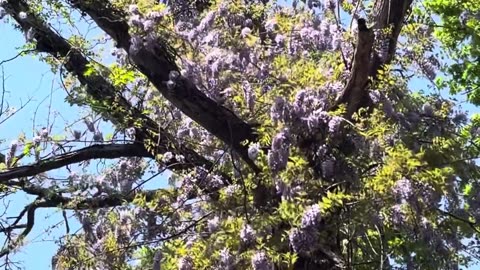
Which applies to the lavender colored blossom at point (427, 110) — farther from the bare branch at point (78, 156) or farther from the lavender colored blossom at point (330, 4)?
the bare branch at point (78, 156)

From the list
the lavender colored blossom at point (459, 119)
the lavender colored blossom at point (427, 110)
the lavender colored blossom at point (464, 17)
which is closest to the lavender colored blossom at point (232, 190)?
the lavender colored blossom at point (427, 110)

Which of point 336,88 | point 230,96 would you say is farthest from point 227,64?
point 336,88

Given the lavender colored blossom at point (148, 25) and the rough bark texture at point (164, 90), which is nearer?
the rough bark texture at point (164, 90)

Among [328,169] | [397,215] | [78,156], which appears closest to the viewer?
[397,215]

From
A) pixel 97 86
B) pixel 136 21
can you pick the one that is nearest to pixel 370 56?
pixel 136 21

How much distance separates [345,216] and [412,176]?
29.5 inches

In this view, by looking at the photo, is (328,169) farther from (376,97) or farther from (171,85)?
(171,85)

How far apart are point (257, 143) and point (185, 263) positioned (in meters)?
1.07

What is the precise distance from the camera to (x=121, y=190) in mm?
8156

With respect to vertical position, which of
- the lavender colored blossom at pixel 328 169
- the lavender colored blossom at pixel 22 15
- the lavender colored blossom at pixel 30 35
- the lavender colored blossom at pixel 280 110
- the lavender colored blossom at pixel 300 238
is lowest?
the lavender colored blossom at pixel 300 238

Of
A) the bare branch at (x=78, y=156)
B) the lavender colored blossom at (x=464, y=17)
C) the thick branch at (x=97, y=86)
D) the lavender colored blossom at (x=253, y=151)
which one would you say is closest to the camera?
the lavender colored blossom at (x=253, y=151)

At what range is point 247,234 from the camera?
6352 millimetres

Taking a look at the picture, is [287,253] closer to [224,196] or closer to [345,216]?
[345,216]

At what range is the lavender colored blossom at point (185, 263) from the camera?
22.2ft
